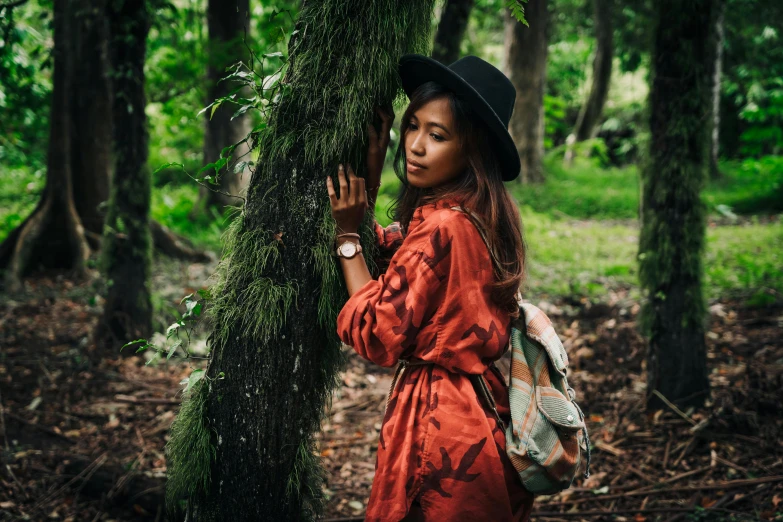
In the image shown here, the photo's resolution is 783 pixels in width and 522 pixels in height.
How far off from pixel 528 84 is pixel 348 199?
12.5 m

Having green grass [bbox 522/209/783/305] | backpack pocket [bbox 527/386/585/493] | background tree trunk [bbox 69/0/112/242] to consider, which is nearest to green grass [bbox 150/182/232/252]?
background tree trunk [bbox 69/0/112/242]

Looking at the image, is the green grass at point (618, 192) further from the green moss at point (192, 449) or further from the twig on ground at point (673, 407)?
the green moss at point (192, 449)

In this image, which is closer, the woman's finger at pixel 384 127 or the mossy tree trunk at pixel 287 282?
the mossy tree trunk at pixel 287 282

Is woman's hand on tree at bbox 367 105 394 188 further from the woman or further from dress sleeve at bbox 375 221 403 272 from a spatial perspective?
dress sleeve at bbox 375 221 403 272

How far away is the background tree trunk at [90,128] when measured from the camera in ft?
24.5

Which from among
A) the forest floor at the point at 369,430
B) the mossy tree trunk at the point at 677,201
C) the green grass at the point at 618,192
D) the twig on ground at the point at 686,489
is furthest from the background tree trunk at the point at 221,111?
the twig on ground at the point at 686,489

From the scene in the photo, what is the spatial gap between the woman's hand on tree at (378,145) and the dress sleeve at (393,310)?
37cm

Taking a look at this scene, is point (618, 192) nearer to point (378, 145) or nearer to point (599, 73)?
point (599, 73)

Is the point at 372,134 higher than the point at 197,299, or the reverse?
the point at 372,134

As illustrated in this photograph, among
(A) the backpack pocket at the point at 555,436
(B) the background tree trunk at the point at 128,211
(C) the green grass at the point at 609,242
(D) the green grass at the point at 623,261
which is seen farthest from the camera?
(C) the green grass at the point at 609,242

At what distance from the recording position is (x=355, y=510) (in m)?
3.58

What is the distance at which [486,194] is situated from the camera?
2100mm

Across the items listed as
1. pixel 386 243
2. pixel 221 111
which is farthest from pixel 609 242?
pixel 386 243

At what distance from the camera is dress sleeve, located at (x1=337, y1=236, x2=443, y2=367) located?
190cm
